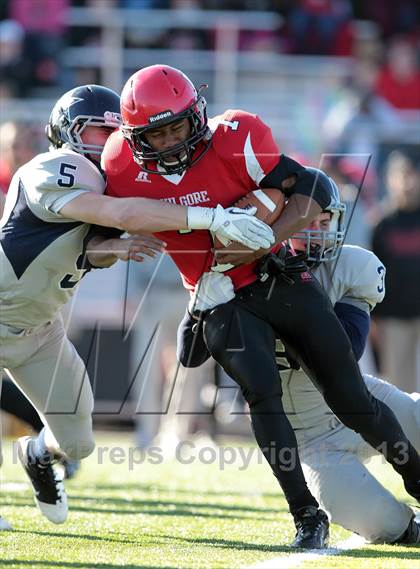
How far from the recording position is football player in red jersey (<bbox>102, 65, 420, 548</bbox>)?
397 cm

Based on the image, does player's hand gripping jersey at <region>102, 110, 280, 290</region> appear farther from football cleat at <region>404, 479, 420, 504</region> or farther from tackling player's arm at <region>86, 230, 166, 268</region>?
football cleat at <region>404, 479, 420, 504</region>

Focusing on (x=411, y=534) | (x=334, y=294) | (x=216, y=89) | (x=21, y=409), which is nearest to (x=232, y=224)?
(x=334, y=294)

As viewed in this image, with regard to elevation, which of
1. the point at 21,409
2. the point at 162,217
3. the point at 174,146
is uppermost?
the point at 174,146

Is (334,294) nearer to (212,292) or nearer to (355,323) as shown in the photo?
(355,323)

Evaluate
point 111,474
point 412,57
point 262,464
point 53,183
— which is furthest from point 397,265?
point 53,183

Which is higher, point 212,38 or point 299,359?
point 299,359

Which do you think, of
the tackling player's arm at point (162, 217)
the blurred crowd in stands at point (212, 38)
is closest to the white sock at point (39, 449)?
the tackling player's arm at point (162, 217)

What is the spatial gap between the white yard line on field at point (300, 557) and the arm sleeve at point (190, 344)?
2.87ft

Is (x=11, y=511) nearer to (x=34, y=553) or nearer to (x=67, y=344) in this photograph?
(x=67, y=344)

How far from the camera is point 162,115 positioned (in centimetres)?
400

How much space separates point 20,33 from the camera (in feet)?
35.9

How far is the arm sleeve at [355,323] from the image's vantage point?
4.29 meters

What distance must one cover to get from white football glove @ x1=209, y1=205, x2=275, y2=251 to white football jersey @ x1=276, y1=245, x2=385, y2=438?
1.91 ft

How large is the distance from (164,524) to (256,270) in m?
1.43
